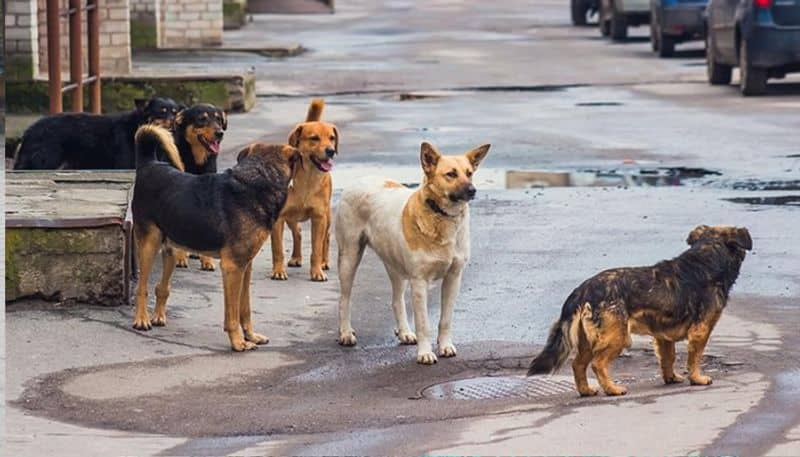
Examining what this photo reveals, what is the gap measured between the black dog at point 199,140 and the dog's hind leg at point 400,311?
2.23 m

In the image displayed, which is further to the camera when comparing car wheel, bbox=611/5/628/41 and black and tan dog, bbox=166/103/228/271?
car wheel, bbox=611/5/628/41

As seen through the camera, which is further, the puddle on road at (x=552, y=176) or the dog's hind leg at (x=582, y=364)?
the puddle on road at (x=552, y=176)

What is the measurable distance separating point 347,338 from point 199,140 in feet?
8.06

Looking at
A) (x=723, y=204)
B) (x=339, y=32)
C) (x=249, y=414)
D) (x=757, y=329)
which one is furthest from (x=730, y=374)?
(x=339, y=32)

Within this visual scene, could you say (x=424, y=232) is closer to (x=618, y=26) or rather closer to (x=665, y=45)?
(x=665, y=45)

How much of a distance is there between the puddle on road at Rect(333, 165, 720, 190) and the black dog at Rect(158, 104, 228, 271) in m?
3.63

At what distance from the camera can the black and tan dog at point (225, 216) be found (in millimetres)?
9641

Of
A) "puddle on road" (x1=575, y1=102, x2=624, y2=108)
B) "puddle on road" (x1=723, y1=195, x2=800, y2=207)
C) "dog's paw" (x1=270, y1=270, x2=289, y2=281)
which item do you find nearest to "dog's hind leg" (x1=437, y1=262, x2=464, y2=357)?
"dog's paw" (x1=270, y1=270, x2=289, y2=281)

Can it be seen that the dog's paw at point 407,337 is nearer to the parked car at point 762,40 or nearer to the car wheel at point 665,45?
the parked car at point 762,40

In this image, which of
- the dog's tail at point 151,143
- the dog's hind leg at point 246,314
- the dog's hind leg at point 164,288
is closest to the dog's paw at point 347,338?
the dog's hind leg at point 246,314

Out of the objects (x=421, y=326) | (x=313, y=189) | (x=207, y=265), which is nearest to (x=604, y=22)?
(x=207, y=265)

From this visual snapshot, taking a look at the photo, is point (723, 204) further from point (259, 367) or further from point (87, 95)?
point (87, 95)

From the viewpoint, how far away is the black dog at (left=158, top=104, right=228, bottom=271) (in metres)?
11.7

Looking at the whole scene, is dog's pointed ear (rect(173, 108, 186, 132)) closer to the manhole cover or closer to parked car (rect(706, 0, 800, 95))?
the manhole cover
